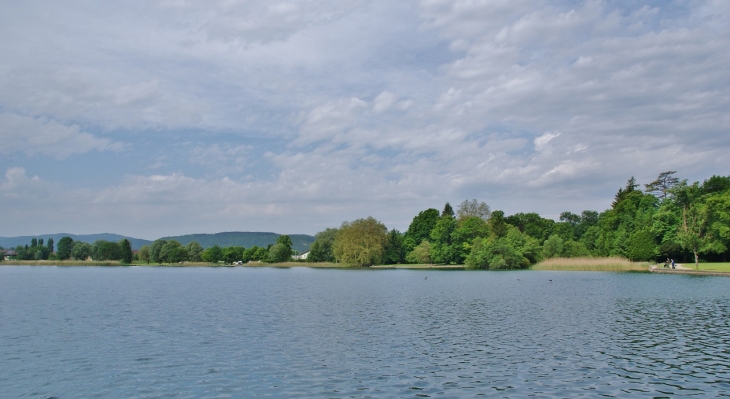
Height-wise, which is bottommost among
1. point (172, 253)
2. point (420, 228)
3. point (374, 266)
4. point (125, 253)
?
point (374, 266)

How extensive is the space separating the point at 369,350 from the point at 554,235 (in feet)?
337

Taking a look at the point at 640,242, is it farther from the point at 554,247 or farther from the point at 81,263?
the point at 81,263

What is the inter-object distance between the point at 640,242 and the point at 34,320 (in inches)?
3459

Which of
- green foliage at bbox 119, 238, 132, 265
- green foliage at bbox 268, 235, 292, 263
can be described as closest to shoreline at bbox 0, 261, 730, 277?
green foliage at bbox 268, 235, 292, 263

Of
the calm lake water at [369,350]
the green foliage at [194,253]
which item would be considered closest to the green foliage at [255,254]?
the green foliage at [194,253]

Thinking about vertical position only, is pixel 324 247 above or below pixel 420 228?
below

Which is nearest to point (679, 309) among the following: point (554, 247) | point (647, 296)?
point (647, 296)

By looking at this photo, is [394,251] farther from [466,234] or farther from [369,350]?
[369,350]

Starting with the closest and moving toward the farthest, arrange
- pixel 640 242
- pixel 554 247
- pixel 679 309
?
pixel 679 309 < pixel 640 242 < pixel 554 247

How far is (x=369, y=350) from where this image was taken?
21953mm

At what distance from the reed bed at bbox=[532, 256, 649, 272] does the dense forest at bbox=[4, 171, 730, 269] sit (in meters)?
5.74

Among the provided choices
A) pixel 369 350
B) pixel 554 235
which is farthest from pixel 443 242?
pixel 369 350

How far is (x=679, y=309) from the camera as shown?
112 feet

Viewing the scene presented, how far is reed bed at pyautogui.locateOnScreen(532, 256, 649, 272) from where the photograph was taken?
281 ft
